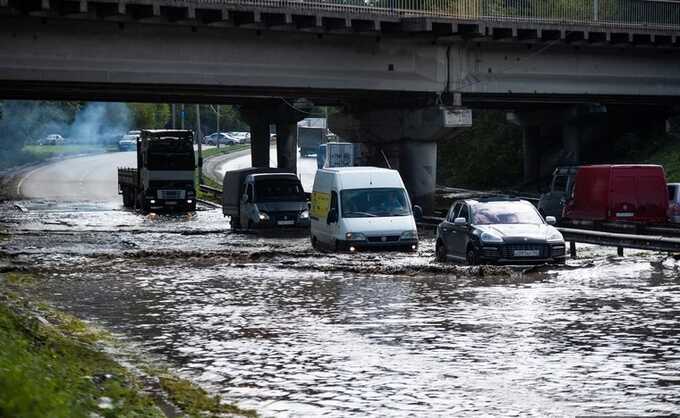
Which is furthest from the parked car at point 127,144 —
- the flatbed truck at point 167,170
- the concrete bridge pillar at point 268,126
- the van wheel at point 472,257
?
the van wheel at point 472,257

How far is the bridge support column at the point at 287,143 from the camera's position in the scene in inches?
2527

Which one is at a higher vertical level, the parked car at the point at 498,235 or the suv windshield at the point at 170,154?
the suv windshield at the point at 170,154

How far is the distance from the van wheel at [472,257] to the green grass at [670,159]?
30969 mm

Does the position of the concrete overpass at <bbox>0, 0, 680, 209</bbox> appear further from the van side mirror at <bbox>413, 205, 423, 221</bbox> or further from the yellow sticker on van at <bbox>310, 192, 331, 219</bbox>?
the van side mirror at <bbox>413, 205, 423, 221</bbox>

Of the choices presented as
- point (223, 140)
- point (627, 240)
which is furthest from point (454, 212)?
point (223, 140)

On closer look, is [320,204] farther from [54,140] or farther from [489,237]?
[54,140]

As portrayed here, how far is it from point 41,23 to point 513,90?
1879 cm

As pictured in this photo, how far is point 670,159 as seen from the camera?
57719 millimetres

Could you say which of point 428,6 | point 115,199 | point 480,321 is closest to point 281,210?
point 428,6

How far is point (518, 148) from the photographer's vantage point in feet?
240

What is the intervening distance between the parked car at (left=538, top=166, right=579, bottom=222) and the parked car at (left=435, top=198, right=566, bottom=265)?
Answer: 12.9 meters

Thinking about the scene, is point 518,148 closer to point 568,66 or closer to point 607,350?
point 568,66

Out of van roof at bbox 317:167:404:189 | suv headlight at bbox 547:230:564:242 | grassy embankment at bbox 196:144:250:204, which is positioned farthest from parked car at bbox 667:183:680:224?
grassy embankment at bbox 196:144:250:204

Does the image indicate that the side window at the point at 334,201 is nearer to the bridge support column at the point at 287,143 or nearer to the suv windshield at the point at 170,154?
the suv windshield at the point at 170,154
